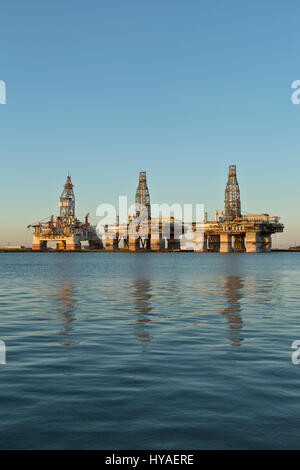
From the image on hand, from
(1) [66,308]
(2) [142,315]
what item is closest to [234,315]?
(2) [142,315]

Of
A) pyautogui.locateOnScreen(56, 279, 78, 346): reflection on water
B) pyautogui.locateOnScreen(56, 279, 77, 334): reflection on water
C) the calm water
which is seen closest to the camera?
the calm water

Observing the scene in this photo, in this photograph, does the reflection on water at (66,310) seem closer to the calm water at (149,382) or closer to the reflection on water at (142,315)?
the calm water at (149,382)

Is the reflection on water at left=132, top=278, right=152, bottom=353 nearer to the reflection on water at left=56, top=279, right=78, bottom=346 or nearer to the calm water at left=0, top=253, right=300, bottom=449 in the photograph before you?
the calm water at left=0, top=253, right=300, bottom=449

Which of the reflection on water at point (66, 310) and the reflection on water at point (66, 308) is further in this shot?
the reflection on water at point (66, 308)

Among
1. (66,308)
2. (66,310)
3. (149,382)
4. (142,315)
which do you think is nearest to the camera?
(149,382)

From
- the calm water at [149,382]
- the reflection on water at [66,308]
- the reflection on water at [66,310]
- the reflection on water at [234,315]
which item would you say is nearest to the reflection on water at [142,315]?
the calm water at [149,382]

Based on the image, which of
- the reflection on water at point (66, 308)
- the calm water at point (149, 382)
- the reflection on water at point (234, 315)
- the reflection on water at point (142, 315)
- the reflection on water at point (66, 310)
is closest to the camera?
the calm water at point (149, 382)

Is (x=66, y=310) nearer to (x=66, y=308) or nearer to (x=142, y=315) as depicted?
(x=66, y=308)

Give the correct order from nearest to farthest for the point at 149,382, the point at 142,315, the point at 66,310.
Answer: the point at 149,382, the point at 142,315, the point at 66,310

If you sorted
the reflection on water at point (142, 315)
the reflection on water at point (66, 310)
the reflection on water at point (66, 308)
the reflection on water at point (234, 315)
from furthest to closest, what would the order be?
the reflection on water at point (66, 308) < the reflection on water at point (66, 310) < the reflection on water at point (142, 315) < the reflection on water at point (234, 315)

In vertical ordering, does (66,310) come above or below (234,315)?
above

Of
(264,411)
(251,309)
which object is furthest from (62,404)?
(251,309)

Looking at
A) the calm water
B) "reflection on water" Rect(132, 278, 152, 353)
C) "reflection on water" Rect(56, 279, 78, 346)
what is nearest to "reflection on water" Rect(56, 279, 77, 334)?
"reflection on water" Rect(56, 279, 78, 346)
